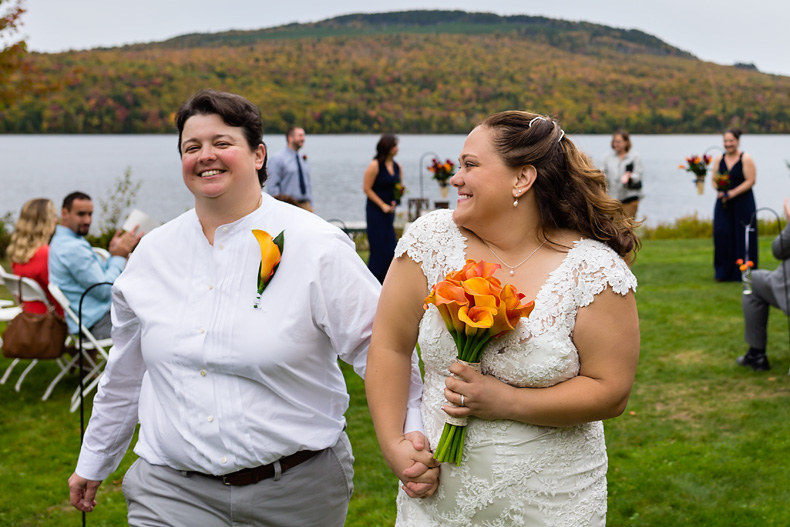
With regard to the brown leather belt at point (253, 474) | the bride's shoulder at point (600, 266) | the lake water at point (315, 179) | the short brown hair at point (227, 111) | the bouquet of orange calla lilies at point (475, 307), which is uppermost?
the short brown hair at point (227, 111)

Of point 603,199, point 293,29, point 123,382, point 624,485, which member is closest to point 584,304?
point 603,199

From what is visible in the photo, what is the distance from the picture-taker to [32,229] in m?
7.71

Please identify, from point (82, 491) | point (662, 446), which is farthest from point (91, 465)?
point (662, 446)

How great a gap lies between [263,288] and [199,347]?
0.28 metres

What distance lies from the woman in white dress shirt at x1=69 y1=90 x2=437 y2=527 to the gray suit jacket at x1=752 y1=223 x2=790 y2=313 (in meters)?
5.09

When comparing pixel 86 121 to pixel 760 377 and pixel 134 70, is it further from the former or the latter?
pixel 760 377

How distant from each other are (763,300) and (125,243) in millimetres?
5669

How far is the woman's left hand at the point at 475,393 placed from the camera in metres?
2.35

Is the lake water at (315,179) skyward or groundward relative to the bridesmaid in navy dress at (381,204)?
groundward

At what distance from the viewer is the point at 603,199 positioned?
2598 millimetres

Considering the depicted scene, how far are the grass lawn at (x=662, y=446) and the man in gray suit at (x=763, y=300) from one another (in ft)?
0.54

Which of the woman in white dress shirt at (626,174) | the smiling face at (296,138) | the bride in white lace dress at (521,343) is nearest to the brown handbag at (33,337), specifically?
the bride in white lace dress at (521,343)

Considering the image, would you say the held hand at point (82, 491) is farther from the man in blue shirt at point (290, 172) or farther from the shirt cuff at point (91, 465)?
the man in blue shirt at point (290, 172)

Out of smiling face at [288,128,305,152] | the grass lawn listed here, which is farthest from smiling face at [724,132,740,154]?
smiling face at [288,128,305,152]
